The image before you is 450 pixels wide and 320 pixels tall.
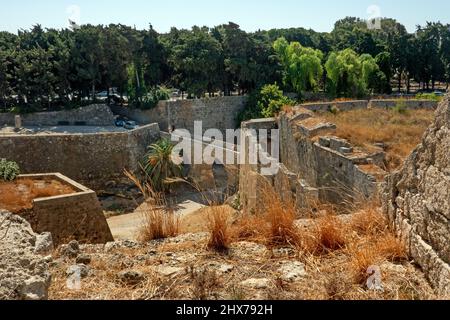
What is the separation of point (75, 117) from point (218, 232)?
3141cm

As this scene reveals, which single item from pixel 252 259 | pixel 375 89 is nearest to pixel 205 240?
pixel 252 259

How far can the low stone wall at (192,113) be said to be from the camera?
34156 millimetres

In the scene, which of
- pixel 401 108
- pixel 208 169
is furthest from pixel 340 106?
pixel 208 169

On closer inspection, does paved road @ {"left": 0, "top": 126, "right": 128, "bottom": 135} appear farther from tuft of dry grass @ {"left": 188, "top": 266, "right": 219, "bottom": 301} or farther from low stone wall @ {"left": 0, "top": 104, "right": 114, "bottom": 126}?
tuft of dry grass @ {"left": 188, "top": 266, "right": 219, "bottom": 301}

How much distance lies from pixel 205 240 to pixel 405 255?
5.89 ft

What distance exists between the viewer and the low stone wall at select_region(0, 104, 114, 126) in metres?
32.7

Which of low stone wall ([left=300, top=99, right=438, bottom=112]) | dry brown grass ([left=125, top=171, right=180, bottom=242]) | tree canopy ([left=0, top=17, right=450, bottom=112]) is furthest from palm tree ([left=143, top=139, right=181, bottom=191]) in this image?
dry brown grass ([left=125, top=171, right=180, bottom=242])

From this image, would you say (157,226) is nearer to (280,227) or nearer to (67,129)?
(280,227)

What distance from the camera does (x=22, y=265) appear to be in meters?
3.43

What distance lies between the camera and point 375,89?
3700 cm

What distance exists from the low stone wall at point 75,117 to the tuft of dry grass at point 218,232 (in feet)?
100

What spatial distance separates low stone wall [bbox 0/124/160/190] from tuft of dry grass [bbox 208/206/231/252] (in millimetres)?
19631
